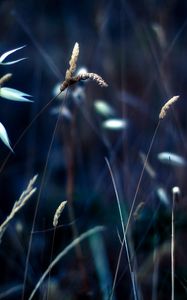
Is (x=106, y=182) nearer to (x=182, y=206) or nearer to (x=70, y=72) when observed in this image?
(x=182, y=206)

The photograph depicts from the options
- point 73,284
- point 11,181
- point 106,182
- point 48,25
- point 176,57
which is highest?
point 48,25

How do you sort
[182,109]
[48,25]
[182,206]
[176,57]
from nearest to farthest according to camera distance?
[182,206]
[182,109]
[176,57]
[48,25]

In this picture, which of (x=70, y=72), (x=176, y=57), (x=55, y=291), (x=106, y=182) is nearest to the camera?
(x=70, y=72)

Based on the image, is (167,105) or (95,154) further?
(95,154)

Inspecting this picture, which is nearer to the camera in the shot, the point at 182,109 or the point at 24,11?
the point at 182,109

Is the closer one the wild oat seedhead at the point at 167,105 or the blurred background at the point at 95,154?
the wild oat seedhead at the point at 167,105

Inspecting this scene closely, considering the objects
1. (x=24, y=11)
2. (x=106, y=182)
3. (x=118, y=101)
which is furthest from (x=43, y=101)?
(x=106, y=182)

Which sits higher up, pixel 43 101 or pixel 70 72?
pixel 43 101

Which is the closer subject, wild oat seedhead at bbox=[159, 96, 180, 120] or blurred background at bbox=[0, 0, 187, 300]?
wild oat seedhead at bbox=[159, 96, 180, 120]
